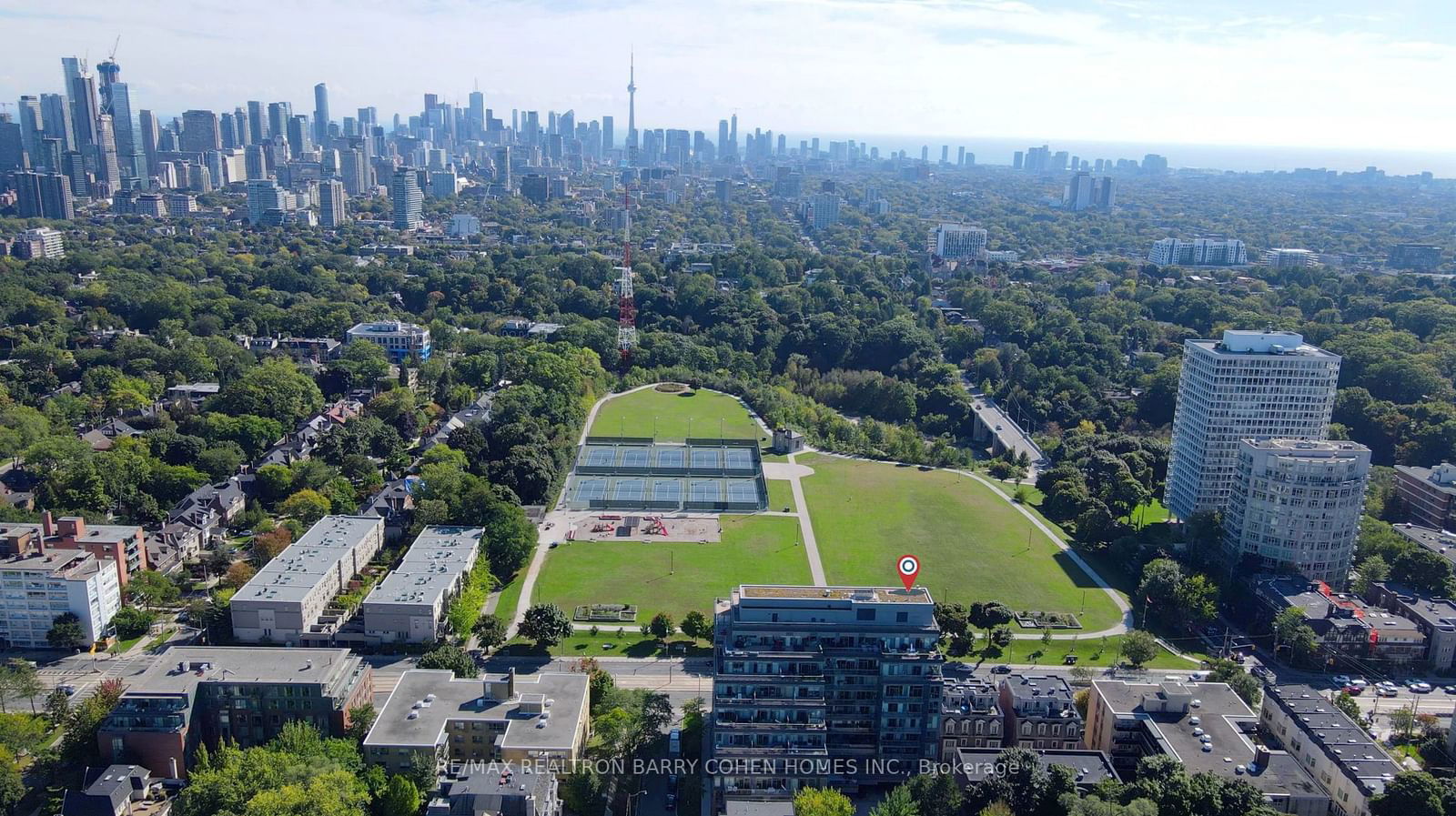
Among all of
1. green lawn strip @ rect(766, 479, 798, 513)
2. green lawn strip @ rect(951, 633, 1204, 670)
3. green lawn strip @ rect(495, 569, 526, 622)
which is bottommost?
green lawn strip @ rect(951, 633, 1204, 670)

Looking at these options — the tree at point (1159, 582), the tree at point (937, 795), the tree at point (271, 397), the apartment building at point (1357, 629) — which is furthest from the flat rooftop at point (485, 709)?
the tree at point (271, 397)

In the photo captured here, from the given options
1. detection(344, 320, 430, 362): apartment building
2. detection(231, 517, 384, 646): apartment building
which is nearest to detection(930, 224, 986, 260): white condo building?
detection(344, 320, 430, 362): apartment building

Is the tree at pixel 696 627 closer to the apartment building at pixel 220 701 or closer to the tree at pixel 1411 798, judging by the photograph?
the apartment building at pixel 220 701

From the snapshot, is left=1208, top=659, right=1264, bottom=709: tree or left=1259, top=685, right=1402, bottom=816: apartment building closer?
left=1259, top=685, right=1402, bottom=816: apartment building

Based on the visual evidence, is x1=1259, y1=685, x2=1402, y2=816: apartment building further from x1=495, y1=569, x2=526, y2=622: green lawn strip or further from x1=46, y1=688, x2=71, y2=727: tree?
x1=46, y1=688, x2=71, y2=727: tree

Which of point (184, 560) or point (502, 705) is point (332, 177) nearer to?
point (184, 560)

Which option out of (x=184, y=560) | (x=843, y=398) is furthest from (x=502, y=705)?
(x=843, y=398)
